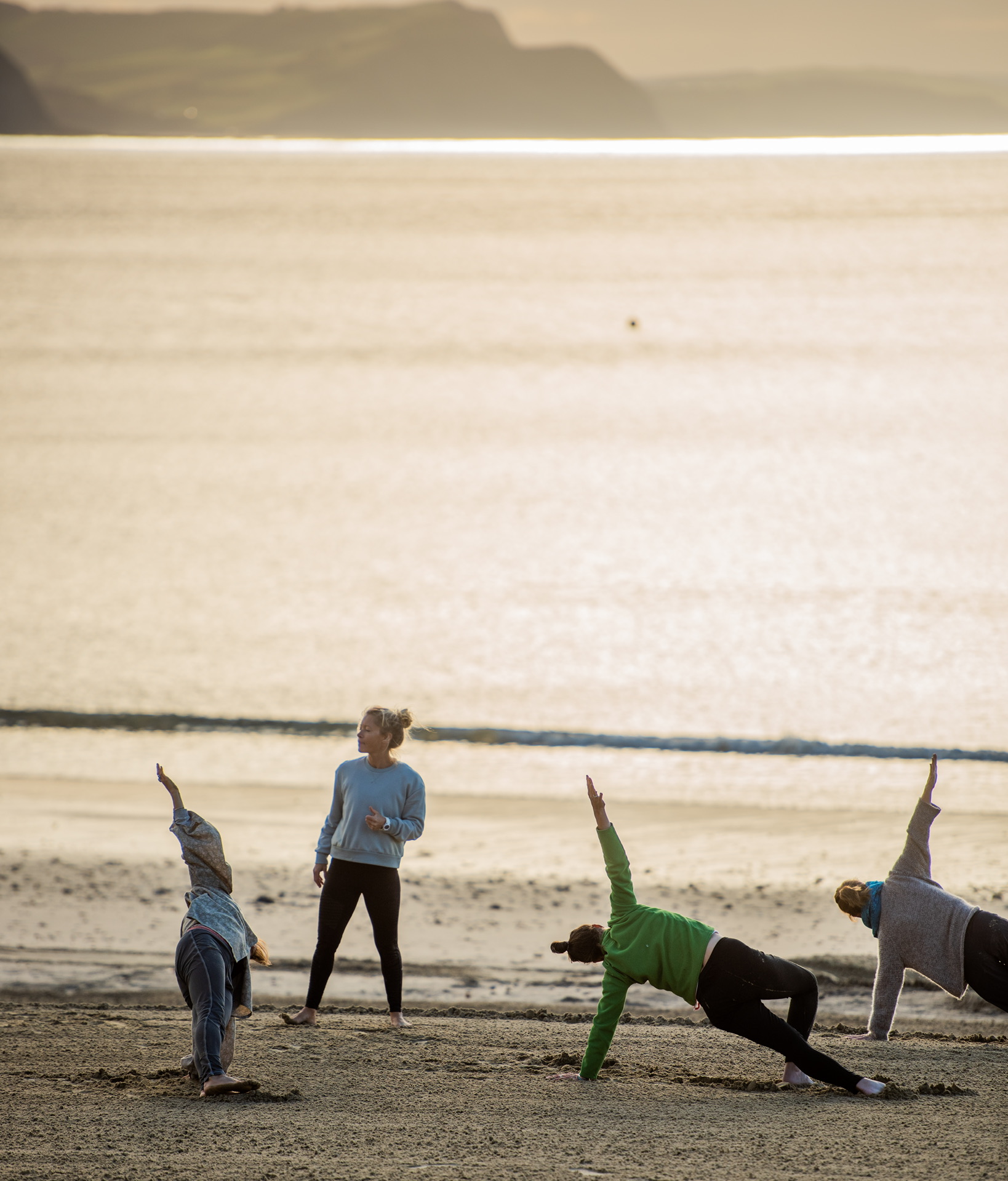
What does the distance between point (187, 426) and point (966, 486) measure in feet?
91.5

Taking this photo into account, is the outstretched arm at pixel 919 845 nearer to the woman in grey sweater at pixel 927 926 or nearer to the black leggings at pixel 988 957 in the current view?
the woman in grey sweater at pixel 927 926

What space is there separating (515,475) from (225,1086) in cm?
3705

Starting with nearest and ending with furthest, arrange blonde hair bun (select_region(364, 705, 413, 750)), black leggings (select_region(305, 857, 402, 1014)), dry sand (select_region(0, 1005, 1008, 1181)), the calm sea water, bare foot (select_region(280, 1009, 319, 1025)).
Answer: dry sand (select_region(0, 1005, 1008, 1181)), blonde hair bun (select_region(364, 705, 413, 750)), black leggings (select_region(305, 857, 402, 1014)), bare foot (select_region(280, 1009, 319, 1025)), the calm sea water

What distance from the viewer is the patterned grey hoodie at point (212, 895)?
5371 mm

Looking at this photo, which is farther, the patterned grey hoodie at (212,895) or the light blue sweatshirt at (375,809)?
the light blue sweatshirt at (375,809)

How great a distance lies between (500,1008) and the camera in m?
7.52

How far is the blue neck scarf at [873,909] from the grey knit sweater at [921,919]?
0.07 ft

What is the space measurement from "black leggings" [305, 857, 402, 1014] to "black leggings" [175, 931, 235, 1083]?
1.05m

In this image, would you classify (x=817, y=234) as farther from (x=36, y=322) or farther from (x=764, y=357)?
(x=36, y=322)

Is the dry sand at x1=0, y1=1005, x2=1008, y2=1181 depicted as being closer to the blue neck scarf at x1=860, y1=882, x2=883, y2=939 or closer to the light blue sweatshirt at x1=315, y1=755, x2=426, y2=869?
the blue neck scarf at x1=860, y1=882, x2=883, y2=939

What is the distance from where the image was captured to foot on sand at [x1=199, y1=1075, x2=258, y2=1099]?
5.25 meters

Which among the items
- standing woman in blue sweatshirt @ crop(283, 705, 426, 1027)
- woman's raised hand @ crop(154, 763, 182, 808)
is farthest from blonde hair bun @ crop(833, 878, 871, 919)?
woman's raised hand @ crop(154, 763, 182, 808)

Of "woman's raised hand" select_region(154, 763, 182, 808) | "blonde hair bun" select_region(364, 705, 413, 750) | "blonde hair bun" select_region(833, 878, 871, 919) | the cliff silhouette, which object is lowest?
"blonde hair bun" select_region(833, 878, 871, 919)

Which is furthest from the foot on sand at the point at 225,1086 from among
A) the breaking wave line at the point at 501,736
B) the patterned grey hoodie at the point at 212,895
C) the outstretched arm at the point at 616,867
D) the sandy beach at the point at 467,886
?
the breaking wave line at the point at 501,736
